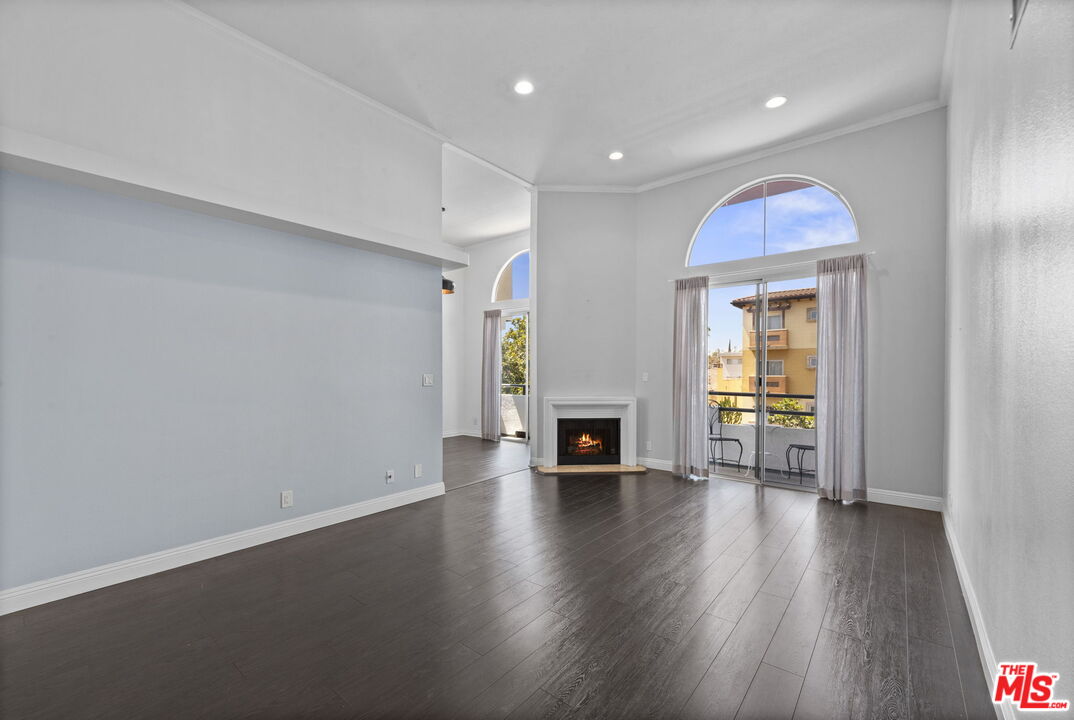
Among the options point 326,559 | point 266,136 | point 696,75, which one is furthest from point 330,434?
point 696,75

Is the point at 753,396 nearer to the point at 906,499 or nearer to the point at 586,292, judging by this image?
the point at 906,499

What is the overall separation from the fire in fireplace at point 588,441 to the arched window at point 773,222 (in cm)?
238

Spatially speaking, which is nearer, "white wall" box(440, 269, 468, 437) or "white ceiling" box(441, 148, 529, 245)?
"white ceiling" box(441, 148, 529, 245)

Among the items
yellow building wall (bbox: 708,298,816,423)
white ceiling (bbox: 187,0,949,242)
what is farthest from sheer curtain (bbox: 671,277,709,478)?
white ceiling (bbox: 187,0,949,242)

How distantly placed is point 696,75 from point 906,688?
4.09 meters

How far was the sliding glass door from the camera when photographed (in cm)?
476

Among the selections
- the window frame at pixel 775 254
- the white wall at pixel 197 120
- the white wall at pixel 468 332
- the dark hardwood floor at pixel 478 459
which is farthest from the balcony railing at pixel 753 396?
the white wall at pixel 468 332

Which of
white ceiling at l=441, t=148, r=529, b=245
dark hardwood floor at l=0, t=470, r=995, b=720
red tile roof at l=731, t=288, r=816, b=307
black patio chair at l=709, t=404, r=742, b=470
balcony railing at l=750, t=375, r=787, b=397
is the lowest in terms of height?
dark hardwood floor at l=0, t=470, r=995, b=720

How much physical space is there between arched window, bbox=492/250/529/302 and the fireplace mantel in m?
2.94

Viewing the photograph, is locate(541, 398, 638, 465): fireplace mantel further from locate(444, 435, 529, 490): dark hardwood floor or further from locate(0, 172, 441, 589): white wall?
locate(0, 172, 441, 589): white wall

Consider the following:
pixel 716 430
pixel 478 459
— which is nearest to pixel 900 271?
pixel 716 430

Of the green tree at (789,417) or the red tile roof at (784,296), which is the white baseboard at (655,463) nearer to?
the green tree at (789,417)

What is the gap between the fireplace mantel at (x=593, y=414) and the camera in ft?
18.5

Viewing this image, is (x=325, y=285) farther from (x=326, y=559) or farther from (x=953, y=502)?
(x=953, y=502)
